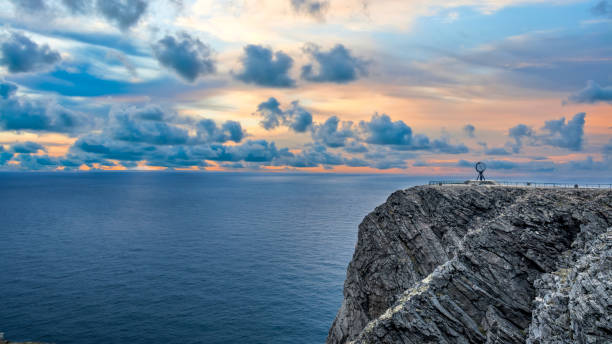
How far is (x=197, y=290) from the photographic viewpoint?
77375mm

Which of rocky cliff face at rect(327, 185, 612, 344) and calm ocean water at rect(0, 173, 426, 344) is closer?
rocky cliff face at rect(327, 185, 612, 344)

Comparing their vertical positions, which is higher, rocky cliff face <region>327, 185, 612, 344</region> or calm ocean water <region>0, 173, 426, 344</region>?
rocky cliff face <region>327, 185, 612, 344</region>

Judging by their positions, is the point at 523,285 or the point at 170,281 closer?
the point at 523,285

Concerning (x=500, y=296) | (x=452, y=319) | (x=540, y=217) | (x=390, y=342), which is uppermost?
(x=540, y=217)

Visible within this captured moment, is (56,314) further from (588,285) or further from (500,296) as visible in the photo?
(588,285)

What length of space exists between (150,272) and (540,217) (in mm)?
84558

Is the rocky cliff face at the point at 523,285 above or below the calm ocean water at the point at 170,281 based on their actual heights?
above

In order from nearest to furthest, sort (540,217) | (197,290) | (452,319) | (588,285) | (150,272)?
(588,285) < (452,319) < (540,217) < (197,290) < (150,272)

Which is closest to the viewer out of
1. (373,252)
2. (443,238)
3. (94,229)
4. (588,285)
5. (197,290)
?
(588,285)

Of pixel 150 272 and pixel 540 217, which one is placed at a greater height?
pixel 540 217

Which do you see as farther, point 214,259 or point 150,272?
point 214,259

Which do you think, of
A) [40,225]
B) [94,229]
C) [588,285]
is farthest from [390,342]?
[40,225]

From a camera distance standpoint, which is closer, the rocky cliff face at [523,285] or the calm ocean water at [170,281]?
the rocky cliff face at [523,285]

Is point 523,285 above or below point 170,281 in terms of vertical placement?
above
